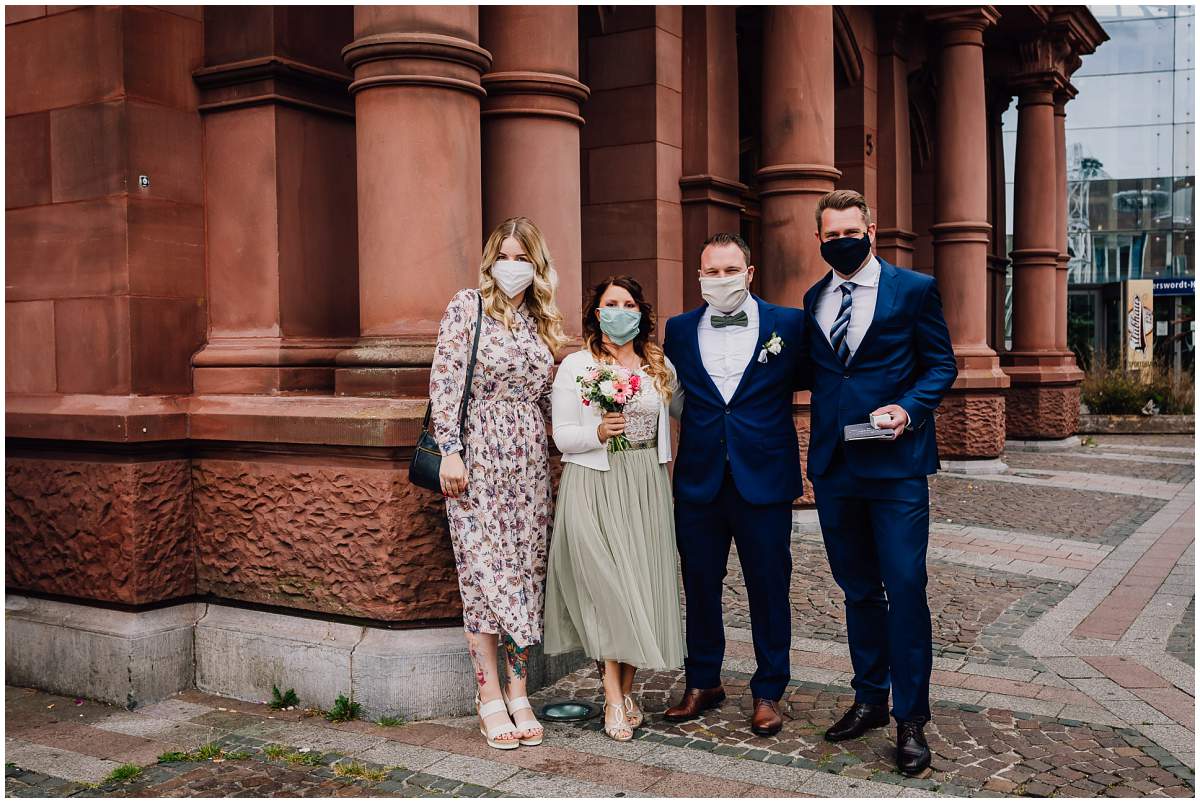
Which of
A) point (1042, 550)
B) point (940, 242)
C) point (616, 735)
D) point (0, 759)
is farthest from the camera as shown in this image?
point (940, 242)

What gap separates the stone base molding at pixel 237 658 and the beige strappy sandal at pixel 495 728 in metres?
0.33

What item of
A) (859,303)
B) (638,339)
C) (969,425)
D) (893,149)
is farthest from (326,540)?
(893,149)

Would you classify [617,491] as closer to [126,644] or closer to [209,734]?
[209,734]

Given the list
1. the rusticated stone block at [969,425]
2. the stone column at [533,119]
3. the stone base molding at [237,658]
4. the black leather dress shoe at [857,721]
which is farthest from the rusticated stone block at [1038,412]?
the black leather dress shoe at [857,721]

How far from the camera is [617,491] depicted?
4.48m

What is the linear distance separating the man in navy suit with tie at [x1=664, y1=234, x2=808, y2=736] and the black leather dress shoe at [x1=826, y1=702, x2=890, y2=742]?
241 millimetres

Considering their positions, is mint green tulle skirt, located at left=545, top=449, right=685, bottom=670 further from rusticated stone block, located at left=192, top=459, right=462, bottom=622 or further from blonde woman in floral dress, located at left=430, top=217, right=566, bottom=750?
rusticated stone block, located at left=192, top=459, right=462, bottom=622

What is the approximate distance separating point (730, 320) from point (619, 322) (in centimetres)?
46

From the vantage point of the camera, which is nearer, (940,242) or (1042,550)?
(1042,550)

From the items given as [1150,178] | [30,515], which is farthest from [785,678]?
[1150,178]

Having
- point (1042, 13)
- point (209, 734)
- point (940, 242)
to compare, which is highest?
point (1042, 13)

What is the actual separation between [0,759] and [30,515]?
198 centimetres

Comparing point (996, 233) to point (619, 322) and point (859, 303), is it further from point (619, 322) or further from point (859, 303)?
point (619, 322)

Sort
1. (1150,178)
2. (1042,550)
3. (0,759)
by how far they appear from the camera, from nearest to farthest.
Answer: (0,759), (1042,550), (1150,178)
